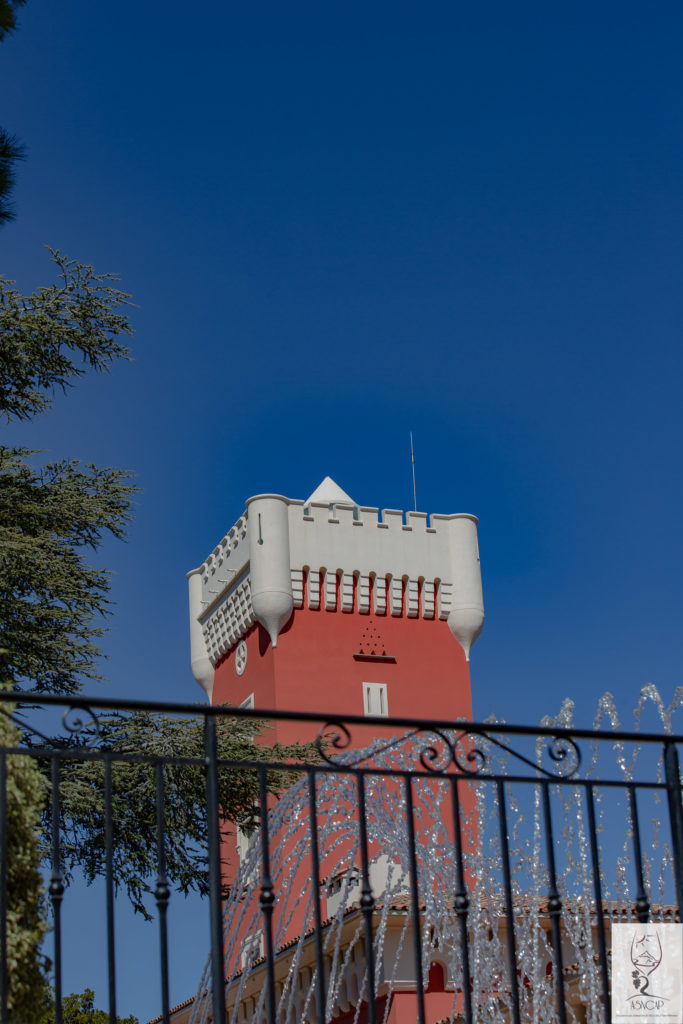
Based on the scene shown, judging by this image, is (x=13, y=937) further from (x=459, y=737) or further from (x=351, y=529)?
(x=351, y=529)

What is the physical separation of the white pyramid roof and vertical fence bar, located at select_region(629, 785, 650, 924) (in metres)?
23.2

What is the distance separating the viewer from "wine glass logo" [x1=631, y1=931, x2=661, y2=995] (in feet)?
10.7

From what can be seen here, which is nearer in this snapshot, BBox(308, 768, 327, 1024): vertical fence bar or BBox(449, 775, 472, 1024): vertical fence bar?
BBox(308, 768, 327, 1024): vertical fence bar

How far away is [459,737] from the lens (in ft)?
11.0

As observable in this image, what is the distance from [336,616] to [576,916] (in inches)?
536

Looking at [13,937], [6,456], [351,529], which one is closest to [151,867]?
[6,456]

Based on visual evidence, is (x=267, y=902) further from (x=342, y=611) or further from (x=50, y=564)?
(x=342, y=611)

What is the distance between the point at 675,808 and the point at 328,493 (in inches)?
938

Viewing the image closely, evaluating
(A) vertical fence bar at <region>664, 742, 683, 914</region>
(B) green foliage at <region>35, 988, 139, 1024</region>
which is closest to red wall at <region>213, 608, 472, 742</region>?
(B) green foliage at <region>35, 988, 139, 1024</region>

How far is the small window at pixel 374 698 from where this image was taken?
75.4 ft

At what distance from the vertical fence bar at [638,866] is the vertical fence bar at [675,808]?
0.09 metres

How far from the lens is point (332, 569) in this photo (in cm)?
2422

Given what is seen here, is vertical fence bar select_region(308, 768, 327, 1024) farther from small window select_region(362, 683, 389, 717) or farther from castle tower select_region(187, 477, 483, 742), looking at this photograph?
small window select_region(362, 683, 389, 717)

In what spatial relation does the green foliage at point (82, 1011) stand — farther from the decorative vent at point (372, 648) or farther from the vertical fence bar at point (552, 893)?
the vertical fence bar at point (552, 893)
